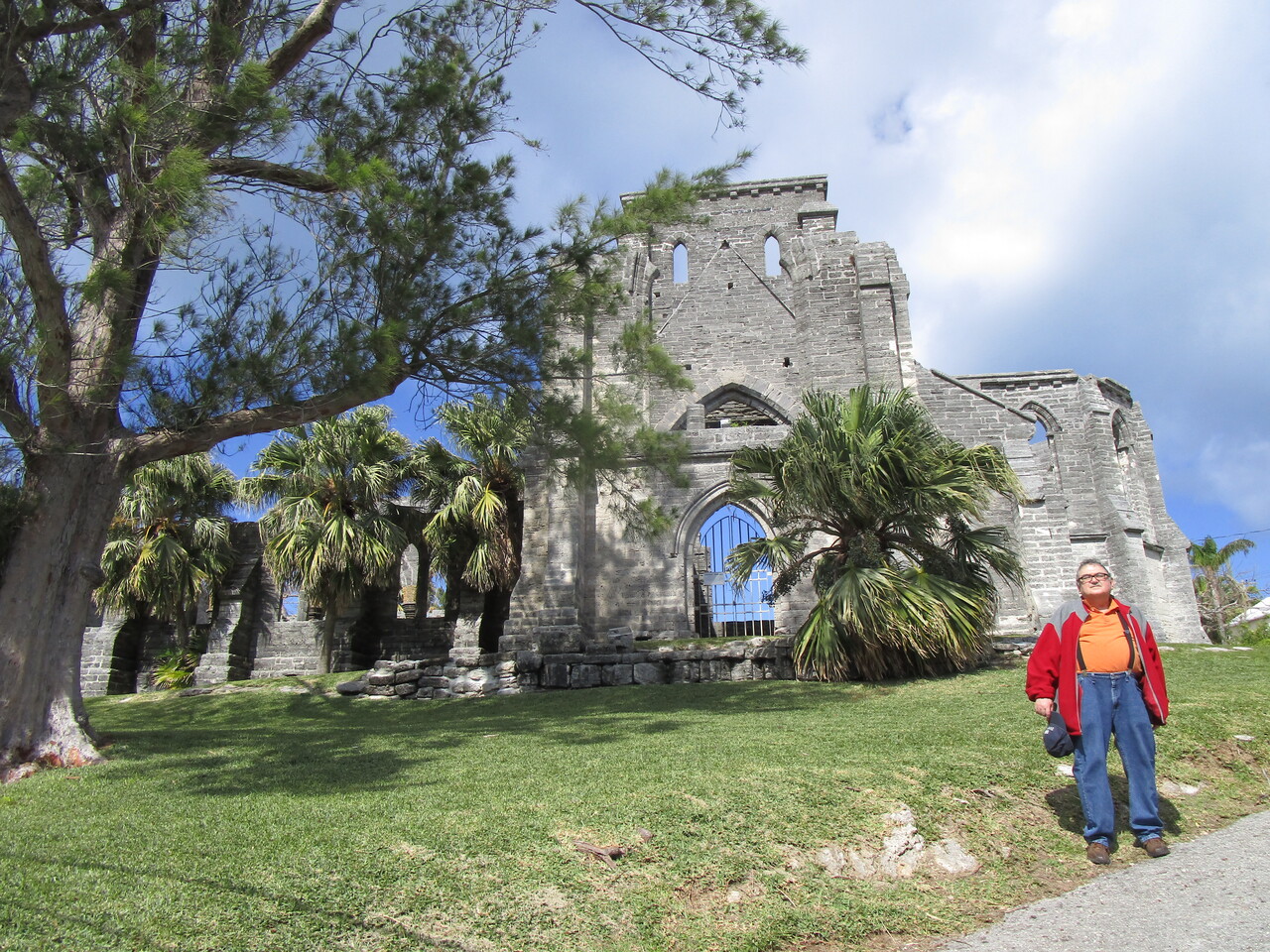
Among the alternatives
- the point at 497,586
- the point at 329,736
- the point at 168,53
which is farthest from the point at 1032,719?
the point at 497,586

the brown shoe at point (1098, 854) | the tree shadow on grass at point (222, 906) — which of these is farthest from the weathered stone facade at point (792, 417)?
the tree shadow on grass at point (222, 906)

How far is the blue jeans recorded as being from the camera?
4.30 metres

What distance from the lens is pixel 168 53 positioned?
23.7ft

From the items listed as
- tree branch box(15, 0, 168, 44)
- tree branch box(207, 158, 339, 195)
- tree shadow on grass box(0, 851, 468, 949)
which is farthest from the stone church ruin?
tree shadow on grass box(0, 851, 468, 949)

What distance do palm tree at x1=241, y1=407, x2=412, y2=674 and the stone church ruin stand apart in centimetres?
181

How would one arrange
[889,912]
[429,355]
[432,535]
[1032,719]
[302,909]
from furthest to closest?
1. [432,535]
2. [429,355]
3. [1032,719]
4. [889,912]
5. [302,909]

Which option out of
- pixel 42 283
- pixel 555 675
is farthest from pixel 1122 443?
pixel 42 283

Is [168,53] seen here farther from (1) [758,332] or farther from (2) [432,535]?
(1) [758,332]

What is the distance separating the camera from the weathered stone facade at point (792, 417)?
585 inches

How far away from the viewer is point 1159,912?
3611 mm

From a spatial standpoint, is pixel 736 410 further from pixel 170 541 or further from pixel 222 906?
pixel 222 906

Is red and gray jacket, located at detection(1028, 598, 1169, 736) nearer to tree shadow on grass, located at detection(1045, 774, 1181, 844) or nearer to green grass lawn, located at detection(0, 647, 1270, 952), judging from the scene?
tree shadow on grass, located at detection(1045, 774, 1181, 844)

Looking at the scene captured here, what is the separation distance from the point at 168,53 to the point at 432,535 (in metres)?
9.44

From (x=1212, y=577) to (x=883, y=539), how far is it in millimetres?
24753
